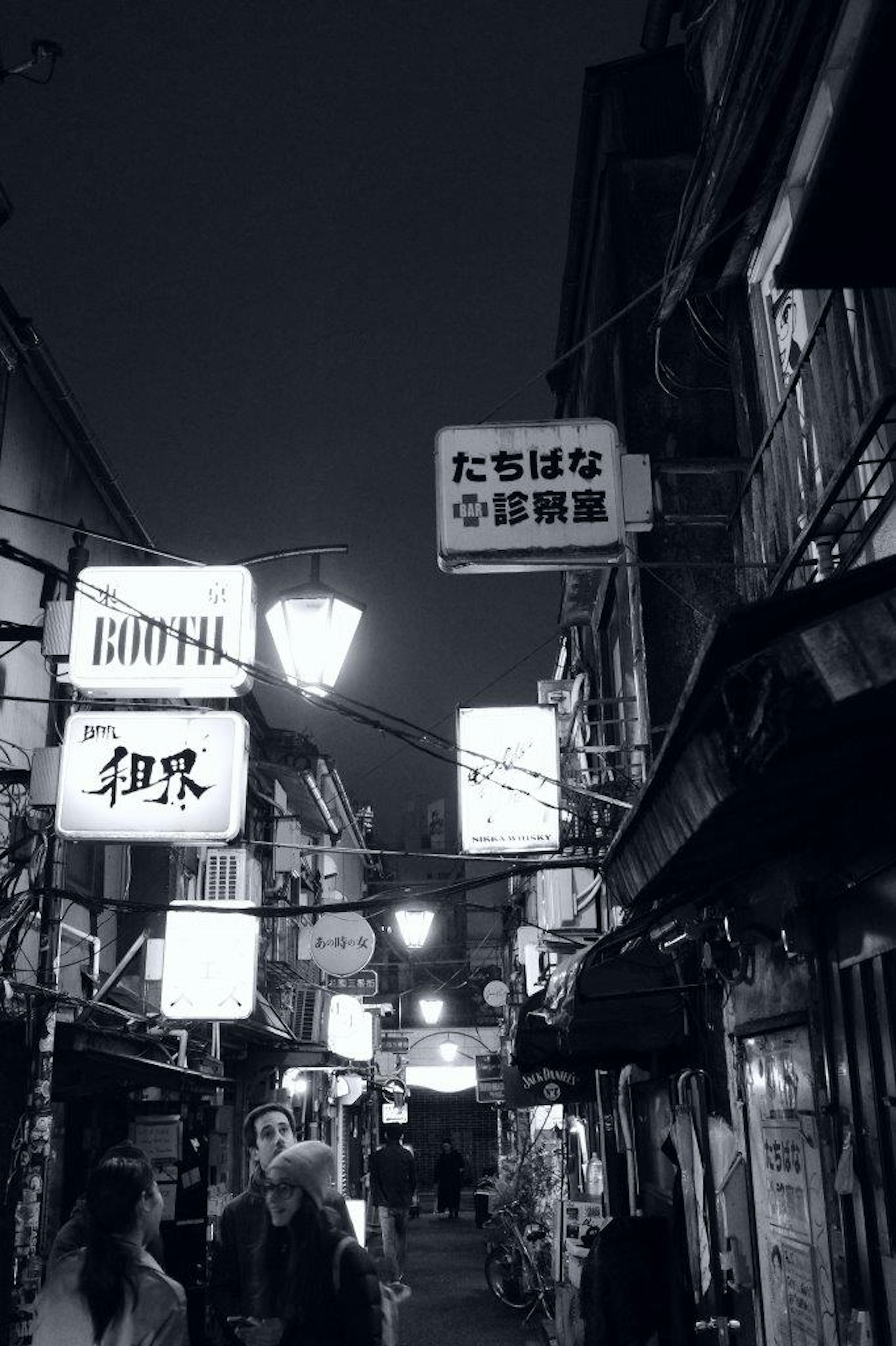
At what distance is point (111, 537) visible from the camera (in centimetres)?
970

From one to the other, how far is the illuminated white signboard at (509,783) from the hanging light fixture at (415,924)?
420 inches

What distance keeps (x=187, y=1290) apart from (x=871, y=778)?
12.5 metres

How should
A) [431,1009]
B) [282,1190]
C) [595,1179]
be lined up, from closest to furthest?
1. [282,1190]
2. [595,1179]
3. [431,1009]

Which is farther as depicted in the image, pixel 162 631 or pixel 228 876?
pixel 228 876

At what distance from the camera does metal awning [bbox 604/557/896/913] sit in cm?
346

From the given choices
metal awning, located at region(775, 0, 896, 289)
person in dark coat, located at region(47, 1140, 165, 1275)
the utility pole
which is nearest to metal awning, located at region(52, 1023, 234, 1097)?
the utility pole

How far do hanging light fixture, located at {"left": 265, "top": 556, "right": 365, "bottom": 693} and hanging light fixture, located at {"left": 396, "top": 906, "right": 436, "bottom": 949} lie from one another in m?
15.6

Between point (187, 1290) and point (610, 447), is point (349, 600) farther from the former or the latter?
point (187, 1290)

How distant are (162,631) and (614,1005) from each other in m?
5.87

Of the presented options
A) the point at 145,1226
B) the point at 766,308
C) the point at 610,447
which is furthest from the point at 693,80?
the point at 145,1226

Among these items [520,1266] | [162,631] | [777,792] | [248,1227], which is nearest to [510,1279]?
[520,1266]

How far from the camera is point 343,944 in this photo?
24203 mm

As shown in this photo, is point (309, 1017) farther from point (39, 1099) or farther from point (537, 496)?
point (537, 496)

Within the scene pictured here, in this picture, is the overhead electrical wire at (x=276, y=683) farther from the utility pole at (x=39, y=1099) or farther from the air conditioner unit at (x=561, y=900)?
the air conditioner unit at (x=561, y=900)
